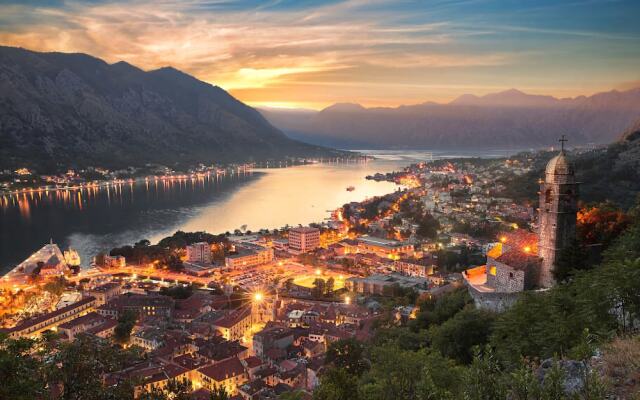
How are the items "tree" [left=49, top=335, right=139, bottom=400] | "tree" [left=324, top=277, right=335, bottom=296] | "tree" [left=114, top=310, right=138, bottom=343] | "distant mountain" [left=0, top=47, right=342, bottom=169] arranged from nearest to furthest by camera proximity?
"tree" [left=49, top=335, right=139, bottom=400] → "tree" [left=114, top=310, right=138, bottom=343] → "tree" [left=324, top=277, right=335, bottom=296] → "distant mountain" [left=0, top=47, right=342, bottom=169]

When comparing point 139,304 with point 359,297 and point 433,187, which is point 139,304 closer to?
point 359,297

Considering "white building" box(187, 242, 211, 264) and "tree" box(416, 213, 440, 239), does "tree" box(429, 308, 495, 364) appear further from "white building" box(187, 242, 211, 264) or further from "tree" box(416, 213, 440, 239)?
"tree" box(416, 213, 440, 239)

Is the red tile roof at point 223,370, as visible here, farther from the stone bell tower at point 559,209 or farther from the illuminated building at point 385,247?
the illuminated building at point 385,247

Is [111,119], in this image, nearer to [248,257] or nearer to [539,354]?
[248,257]

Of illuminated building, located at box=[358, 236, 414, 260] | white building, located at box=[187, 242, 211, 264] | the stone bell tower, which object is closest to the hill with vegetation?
the stone bell tower

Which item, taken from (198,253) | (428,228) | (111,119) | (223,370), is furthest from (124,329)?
(111,119)

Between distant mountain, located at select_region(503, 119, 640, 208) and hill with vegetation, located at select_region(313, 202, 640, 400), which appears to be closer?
hill with vegetation, located at select_region(313, 202, 640, 400)

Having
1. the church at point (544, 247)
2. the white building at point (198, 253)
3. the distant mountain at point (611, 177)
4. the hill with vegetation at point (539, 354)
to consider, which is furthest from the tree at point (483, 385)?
the white building at point (198, 253)

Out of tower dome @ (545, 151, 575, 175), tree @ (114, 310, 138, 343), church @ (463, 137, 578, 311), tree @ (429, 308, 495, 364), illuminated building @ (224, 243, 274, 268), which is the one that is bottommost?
illuminated building @ (224, 243, 274, 268)
